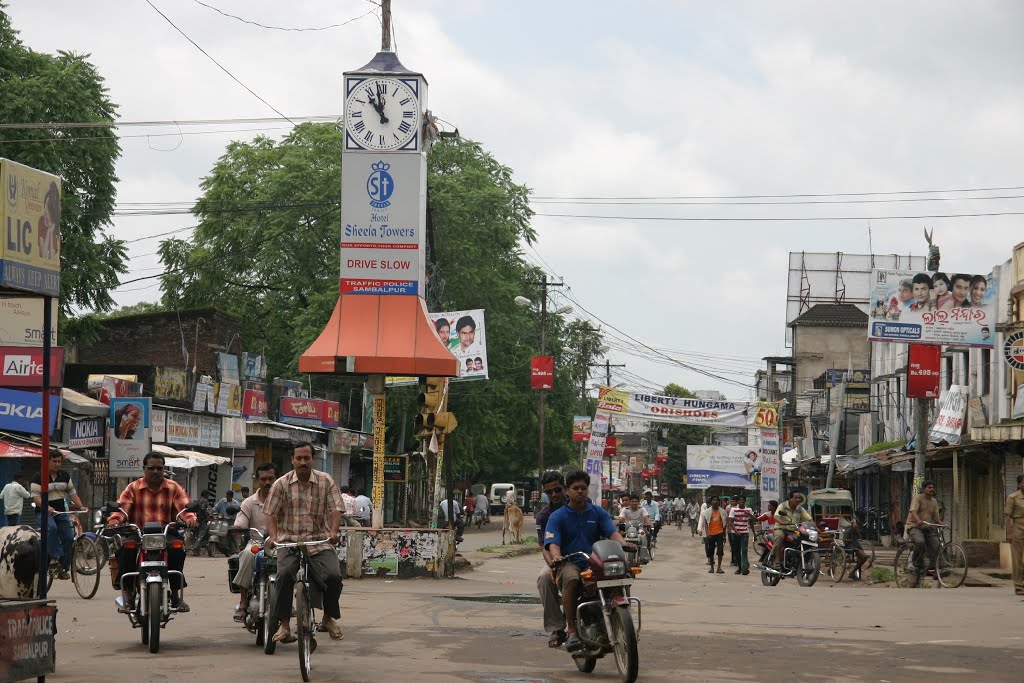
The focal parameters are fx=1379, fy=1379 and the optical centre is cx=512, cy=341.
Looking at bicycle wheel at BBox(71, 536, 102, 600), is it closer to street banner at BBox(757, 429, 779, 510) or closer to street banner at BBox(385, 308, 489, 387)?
street banner at BBox(385, 308, 489, 387)

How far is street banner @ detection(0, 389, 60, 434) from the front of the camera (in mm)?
28391

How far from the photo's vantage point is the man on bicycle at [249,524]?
11859 mm

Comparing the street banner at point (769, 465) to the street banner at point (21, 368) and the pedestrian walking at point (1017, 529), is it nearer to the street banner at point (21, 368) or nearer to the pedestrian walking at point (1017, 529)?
the pedestrian walking at point (1017, 529)

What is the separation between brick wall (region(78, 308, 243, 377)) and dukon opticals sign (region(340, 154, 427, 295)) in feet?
77.9

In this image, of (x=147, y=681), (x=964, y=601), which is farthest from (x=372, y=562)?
(x=147, y=681)

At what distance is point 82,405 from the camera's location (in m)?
32.1

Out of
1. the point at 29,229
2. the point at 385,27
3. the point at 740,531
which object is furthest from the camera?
the point at 740,531

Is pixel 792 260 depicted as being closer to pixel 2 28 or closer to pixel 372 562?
pixel 2 28

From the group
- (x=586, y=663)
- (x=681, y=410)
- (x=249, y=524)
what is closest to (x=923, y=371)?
(x=681, y=410)

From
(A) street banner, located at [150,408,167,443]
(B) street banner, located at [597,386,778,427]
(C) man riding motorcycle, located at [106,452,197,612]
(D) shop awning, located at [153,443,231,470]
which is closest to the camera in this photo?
(C) man riding motorcycle, located at [106,452,197,612]

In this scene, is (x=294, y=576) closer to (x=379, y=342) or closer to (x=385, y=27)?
(x=379, y=342)

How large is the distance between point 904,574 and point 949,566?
1627 mm

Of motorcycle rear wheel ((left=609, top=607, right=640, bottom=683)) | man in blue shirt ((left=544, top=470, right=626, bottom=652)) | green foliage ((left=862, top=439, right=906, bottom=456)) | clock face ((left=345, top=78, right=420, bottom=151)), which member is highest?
clock face ((left=345, top=78, right=420, bottom=151))

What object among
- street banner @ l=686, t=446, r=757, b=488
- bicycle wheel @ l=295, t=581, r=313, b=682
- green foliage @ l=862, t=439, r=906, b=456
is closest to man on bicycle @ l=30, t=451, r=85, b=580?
bicycle wheel @ l=295, t=581, r=313, b=682
